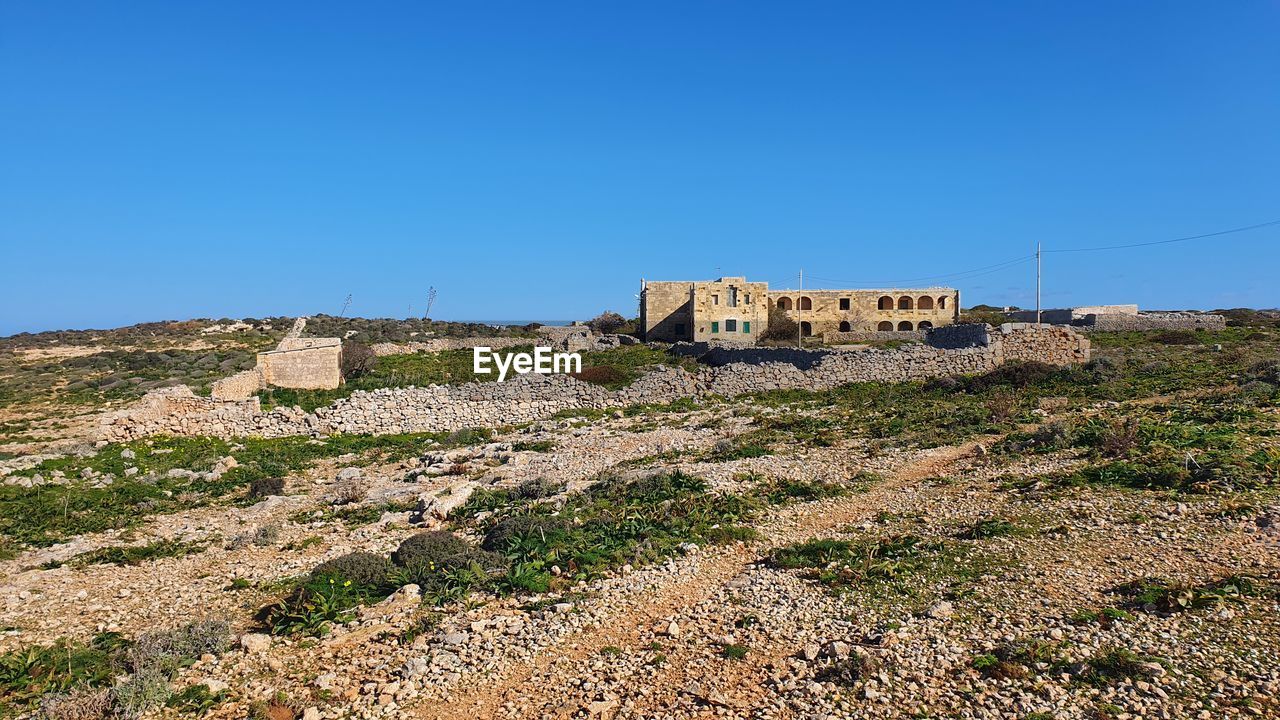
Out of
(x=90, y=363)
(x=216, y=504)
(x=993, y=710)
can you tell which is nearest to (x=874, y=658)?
(x=993, y=710)

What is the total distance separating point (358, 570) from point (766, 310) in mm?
43269

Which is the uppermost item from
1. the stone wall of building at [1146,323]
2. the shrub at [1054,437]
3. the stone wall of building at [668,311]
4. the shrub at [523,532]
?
the stone wall of building at [668,311]

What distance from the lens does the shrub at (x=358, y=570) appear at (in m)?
10.2

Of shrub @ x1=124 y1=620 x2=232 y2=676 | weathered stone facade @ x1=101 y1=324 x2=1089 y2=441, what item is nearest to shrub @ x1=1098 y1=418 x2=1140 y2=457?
weathered stone facade @ x1=101 y1=324 x2=1089 y2=441

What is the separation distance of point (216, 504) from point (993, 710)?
52.7ft

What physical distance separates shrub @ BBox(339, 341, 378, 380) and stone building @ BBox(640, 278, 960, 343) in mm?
22771

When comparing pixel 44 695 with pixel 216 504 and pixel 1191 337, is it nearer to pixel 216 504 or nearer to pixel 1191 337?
pixel 216 504

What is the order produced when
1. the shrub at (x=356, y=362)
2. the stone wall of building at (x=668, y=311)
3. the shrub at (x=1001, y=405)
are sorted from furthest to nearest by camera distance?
the stone wall of building at (x=668, y=311), the shrub at (x=356, y=362), the shrub at (x=1001, y=405)

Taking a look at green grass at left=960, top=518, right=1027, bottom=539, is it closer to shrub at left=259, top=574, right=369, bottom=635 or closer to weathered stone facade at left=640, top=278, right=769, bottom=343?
shrub at left=259, top=574, right=369, bottom=635

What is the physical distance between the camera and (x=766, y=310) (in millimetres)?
51062

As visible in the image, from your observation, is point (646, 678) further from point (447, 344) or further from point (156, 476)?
point (447, 344)

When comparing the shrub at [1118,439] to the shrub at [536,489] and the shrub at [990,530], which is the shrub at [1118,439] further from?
the shrub at [536,489]

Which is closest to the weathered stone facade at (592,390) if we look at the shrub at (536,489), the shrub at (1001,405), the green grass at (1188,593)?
the shrub at (1001,405)

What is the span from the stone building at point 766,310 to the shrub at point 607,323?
7680 mm
